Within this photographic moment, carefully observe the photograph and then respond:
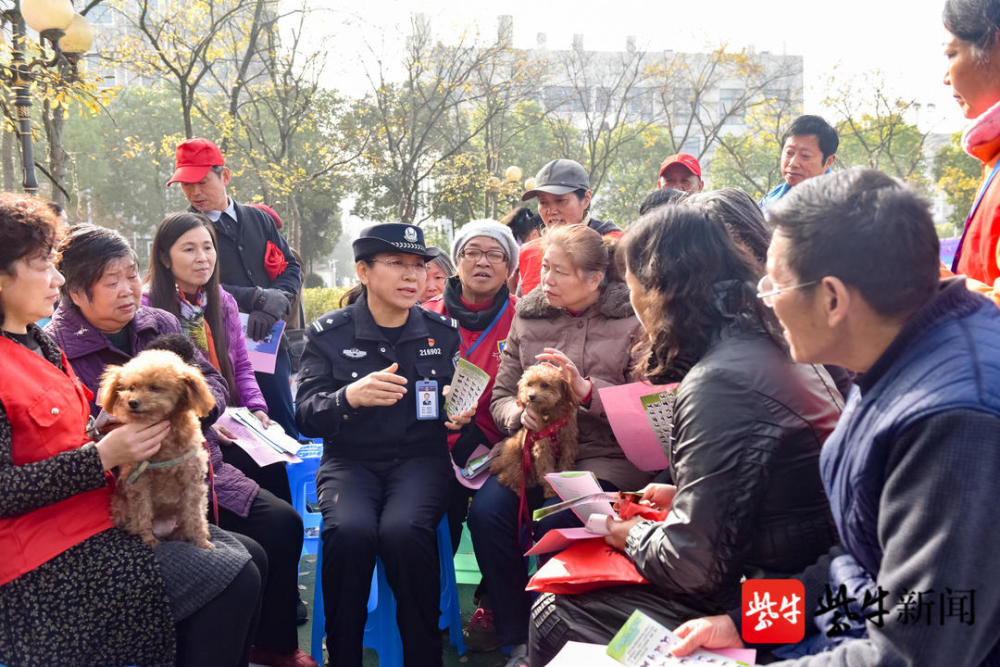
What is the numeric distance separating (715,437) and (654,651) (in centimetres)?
57

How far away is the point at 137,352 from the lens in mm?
3430

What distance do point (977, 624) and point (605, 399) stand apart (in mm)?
1922

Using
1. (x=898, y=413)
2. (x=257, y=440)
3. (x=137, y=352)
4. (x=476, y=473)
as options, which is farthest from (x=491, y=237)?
(x=898, y=413)

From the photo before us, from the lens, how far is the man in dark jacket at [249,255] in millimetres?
5094

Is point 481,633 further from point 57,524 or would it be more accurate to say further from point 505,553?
point 57,524

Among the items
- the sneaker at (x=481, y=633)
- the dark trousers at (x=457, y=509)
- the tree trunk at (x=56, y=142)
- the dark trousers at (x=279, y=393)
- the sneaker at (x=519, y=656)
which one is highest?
the tree trunk at (x=56, y=142)

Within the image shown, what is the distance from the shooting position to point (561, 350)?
3.85 m

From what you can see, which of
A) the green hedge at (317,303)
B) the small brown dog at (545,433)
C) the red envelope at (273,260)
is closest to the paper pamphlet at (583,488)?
the small brown dog at (545,433)

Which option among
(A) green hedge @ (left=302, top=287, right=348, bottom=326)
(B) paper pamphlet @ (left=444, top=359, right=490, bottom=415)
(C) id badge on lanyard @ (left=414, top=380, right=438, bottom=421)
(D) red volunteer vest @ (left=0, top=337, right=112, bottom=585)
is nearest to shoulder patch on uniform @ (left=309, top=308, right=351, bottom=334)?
(C) id badge on lanyard @ (left=414, top=380, right=438, bottom=421)

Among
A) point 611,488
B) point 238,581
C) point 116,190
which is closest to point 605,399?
point 611,488

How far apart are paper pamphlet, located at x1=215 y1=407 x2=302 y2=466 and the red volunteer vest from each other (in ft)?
3.66

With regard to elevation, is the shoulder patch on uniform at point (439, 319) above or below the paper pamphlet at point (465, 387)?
above

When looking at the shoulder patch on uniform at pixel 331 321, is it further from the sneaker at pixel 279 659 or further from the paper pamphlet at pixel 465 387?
the sneaker at pixel 279 659

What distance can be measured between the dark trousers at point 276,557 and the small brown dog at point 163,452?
0.59m
